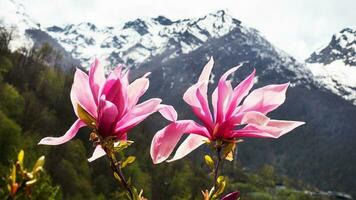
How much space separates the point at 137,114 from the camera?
102 cm

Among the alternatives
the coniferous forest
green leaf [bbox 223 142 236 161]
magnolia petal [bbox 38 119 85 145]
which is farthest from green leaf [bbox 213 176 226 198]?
the coniferous forest

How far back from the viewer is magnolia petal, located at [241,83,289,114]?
1025 millimetres

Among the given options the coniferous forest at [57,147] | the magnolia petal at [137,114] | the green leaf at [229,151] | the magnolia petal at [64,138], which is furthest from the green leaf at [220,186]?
the coniferous forest at [57,147]

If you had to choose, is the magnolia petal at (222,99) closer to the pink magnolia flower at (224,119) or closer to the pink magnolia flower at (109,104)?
the pink magnolia flower at (224,119)

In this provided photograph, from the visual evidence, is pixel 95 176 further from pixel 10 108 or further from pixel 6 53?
pixel 6 53

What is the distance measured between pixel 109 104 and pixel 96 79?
10 centimetres

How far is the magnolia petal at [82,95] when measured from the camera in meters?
1.04

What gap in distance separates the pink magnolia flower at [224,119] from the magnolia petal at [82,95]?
15 centimetres

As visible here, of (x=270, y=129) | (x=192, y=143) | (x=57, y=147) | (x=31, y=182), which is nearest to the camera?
(x=31, y=182)

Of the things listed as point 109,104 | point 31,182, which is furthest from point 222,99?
point 31,182

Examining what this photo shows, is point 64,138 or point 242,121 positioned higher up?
point 242,121

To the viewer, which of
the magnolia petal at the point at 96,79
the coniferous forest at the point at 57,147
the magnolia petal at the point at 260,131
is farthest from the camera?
the coniferous forest at the point at 57,147

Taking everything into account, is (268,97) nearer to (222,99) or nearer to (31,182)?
(222,99)

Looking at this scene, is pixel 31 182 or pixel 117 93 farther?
pixel 117 93
